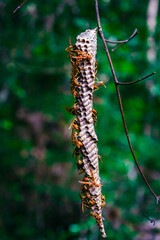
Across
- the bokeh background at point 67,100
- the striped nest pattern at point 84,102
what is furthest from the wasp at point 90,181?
the bokeh background at point 67,100

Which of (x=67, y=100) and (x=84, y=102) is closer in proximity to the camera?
(x=84, y=102)

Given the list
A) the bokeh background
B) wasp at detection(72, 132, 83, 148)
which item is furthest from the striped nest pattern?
the bokeh background

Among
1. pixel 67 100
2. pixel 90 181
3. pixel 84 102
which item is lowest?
pixel 90 181

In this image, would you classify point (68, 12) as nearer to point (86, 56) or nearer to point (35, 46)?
point (35, 46)

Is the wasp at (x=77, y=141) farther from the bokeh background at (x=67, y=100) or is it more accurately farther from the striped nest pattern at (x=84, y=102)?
the bokeh background at (x=67, y=100)

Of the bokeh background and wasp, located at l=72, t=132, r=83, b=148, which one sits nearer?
wasp, located at l=72, t=132, r=83, b=148

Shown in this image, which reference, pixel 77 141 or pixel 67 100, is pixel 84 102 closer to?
pixel 77 141

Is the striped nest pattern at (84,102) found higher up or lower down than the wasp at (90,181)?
higher up

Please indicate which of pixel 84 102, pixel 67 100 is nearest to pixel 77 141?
pixel 84 102

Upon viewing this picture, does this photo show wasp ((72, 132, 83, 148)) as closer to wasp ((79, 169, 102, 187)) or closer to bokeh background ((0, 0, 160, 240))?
wasp ((79, 169, 102, 187))
